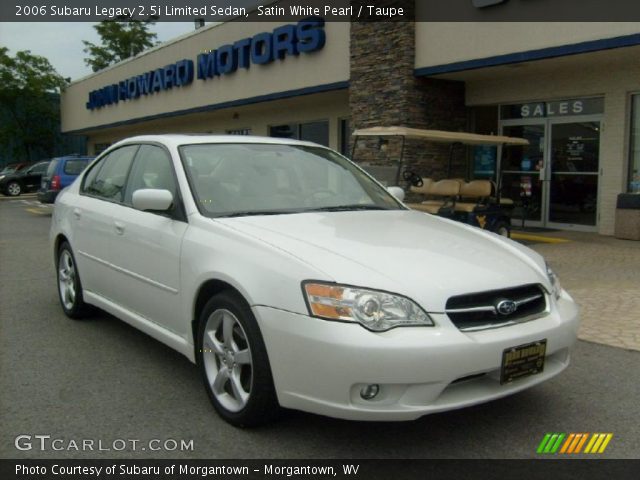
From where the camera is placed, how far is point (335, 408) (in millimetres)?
2922

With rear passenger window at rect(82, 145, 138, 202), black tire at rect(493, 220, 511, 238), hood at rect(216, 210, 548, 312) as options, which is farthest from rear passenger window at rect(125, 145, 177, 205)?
black tire at rect(493, 220, 511, 238)

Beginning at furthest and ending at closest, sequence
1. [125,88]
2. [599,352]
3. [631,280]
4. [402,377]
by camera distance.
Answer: [125,88] < [631,280] < [599,352] < [402,377]

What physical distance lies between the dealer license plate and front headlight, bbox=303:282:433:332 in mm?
432

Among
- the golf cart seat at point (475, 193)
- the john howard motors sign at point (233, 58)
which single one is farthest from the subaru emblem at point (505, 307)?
the john howard motors sign at point (233, 58)

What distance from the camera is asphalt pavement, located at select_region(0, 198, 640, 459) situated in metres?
3.18

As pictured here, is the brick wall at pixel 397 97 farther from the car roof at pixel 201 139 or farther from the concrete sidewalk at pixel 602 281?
the car roof at pixel 201 139

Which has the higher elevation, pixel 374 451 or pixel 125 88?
pixel 125 88

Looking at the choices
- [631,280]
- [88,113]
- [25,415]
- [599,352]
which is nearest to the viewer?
[25,415]

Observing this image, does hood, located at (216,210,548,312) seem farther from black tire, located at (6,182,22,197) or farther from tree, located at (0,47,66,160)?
tree, located at (0,47,66,160)

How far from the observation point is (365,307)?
2.92 meters

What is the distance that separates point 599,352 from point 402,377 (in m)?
2.63

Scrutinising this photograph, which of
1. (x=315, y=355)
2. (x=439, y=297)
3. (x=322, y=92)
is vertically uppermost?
(x=322, y=92)

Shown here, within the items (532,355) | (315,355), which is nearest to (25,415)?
(315,355)

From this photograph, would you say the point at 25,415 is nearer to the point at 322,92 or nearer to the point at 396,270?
the point at 396,270
